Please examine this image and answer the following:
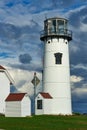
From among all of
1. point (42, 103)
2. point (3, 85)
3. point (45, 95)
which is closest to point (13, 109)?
point (3, 85)

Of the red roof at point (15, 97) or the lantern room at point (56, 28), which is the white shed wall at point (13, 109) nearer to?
the red roof at point (15, 97)

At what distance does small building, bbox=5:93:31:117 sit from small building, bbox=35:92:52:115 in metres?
3.89

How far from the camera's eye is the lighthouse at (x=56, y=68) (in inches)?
2216

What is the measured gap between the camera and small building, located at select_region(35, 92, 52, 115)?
54.8 meters

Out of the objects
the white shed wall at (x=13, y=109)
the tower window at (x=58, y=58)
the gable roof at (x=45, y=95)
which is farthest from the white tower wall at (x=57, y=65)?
the white shed wall at (x=13, y=109)

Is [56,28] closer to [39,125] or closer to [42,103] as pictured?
[42,103]

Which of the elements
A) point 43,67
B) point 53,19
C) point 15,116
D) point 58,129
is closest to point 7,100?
point 15,116

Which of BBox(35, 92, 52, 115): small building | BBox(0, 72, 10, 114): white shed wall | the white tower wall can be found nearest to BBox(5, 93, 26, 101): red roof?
BBox(0, 72, 10, 114): white shed wall

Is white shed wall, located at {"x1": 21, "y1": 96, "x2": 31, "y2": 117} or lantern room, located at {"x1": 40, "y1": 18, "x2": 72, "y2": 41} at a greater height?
lantern room, located at {"x1": 40, "y1": 18, "x2": 72, "y2": 41}

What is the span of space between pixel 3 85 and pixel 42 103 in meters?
6.30

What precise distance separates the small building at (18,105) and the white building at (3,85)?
113cm

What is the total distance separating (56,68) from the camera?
56.7 m

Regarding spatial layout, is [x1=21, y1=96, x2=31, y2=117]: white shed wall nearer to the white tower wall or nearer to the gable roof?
the gable roof

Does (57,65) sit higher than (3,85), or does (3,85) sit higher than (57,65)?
(57,65)
